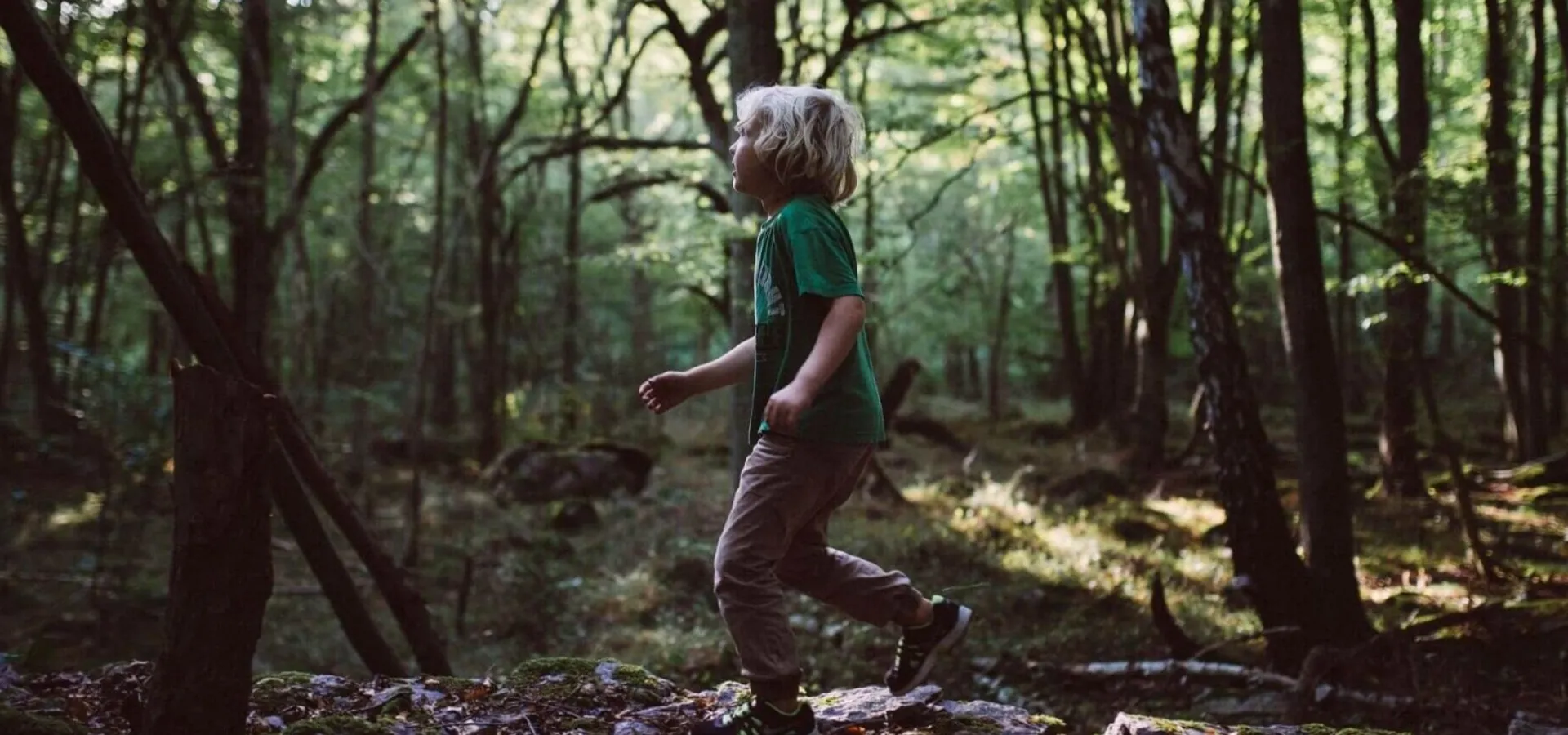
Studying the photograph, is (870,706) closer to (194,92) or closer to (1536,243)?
(194,92)

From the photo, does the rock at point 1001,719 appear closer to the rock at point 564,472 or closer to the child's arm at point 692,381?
the child's arm at point 692,381

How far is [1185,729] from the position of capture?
3.16m

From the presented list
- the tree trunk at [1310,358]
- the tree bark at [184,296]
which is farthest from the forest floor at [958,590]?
the tree bark at [184,296]

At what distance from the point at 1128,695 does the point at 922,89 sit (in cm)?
1123

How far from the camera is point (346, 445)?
50.1 feet

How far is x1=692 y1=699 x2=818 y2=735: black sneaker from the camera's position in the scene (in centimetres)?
293

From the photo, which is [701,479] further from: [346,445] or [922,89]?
[922,89]

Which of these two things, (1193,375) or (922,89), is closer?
(922,89)

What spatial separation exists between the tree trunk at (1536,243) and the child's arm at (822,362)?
22.6 ft

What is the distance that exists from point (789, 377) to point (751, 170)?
2.05 feet

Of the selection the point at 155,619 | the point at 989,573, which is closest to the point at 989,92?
the point at 989,573

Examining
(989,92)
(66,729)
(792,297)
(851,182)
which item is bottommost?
(66,729)

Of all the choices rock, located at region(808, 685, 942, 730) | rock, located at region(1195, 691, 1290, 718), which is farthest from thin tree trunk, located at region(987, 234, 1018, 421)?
rock, located at region(808, 685, 942, 730)

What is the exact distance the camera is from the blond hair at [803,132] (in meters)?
2.93
